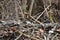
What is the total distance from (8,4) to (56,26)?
0.70 m

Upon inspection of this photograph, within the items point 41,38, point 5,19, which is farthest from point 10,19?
point 41,38

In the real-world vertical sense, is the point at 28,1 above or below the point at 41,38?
above

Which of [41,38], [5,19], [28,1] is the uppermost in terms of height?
[28,1]

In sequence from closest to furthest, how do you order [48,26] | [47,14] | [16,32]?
[16,32], [48,26], [47,14]

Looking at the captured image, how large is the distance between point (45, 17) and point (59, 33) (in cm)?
38

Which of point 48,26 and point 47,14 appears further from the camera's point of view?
point 47,14

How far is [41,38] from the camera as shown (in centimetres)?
264

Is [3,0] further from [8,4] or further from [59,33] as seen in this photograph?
[59,33]

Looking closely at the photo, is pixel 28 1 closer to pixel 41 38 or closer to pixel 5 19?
pixel 5 19

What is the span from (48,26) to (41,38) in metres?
0.25

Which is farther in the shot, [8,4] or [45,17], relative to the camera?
[45,17]

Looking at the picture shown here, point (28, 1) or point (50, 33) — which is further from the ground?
point (28, 1)

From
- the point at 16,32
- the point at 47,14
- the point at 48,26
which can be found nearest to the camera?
the point at 16,32

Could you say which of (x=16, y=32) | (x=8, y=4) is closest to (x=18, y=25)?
(x=16, y=32)
